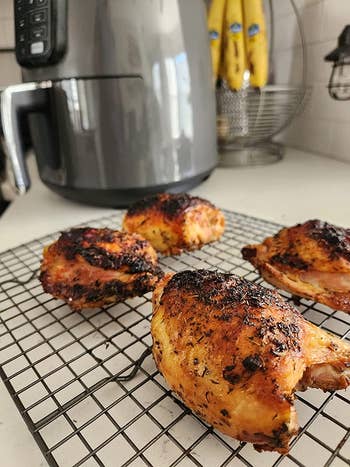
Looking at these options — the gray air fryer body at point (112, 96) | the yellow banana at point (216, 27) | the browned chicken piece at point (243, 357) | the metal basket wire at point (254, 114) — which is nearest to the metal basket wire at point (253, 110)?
the metal basket wire at point (254, 114)

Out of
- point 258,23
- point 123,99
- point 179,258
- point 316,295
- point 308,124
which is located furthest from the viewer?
point 308,124

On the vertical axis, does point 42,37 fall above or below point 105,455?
above

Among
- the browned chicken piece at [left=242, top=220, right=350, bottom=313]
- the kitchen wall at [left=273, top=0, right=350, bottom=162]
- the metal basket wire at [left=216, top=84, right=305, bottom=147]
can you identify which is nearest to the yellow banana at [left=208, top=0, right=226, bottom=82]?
the metal basket wire at [left=216, top=84, right=305, bottom=147]

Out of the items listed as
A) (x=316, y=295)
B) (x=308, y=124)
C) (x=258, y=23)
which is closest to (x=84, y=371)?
(x=316, y=295)

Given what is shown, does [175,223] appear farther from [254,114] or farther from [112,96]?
[254,114]

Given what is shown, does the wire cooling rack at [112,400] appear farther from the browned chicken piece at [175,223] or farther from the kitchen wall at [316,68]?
the kitchen wall at [316,68]

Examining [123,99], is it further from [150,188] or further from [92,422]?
[92,422]

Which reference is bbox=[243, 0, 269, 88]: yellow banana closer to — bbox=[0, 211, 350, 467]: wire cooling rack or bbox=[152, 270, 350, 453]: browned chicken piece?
bbox=[0, 211, 350, 467]: wire cooling rack
